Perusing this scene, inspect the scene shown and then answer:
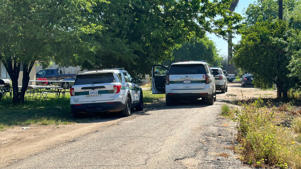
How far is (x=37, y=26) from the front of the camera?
14.1 m

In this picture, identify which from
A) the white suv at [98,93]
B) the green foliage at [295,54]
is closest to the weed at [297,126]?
the white suv at [98,93]

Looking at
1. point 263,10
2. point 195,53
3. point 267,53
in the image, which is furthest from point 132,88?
point 195,53

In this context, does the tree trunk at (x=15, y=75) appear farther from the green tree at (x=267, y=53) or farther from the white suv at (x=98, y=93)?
the green tree at (x=267, y=53)

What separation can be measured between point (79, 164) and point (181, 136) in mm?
3042

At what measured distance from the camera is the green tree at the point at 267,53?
19375mm

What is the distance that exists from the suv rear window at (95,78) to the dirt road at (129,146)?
219 centimetres

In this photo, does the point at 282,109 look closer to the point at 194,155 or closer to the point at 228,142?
the point at 228,142

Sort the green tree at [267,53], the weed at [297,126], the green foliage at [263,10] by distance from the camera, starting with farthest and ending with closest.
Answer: the green foliage at [263,10] < the green tree at [267,53] < the weed at [297,126]

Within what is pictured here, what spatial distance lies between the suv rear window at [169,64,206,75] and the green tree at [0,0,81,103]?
4855 mm

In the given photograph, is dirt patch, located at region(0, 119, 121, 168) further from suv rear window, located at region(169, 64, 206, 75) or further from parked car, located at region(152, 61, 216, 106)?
suv rear window, located at region(169, 64, 206, 75)

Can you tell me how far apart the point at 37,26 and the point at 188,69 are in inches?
262

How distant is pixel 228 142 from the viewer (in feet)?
27.2

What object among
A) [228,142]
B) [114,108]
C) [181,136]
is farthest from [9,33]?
[228,142]

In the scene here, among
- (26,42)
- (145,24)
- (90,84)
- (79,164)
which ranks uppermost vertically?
(145,24)
